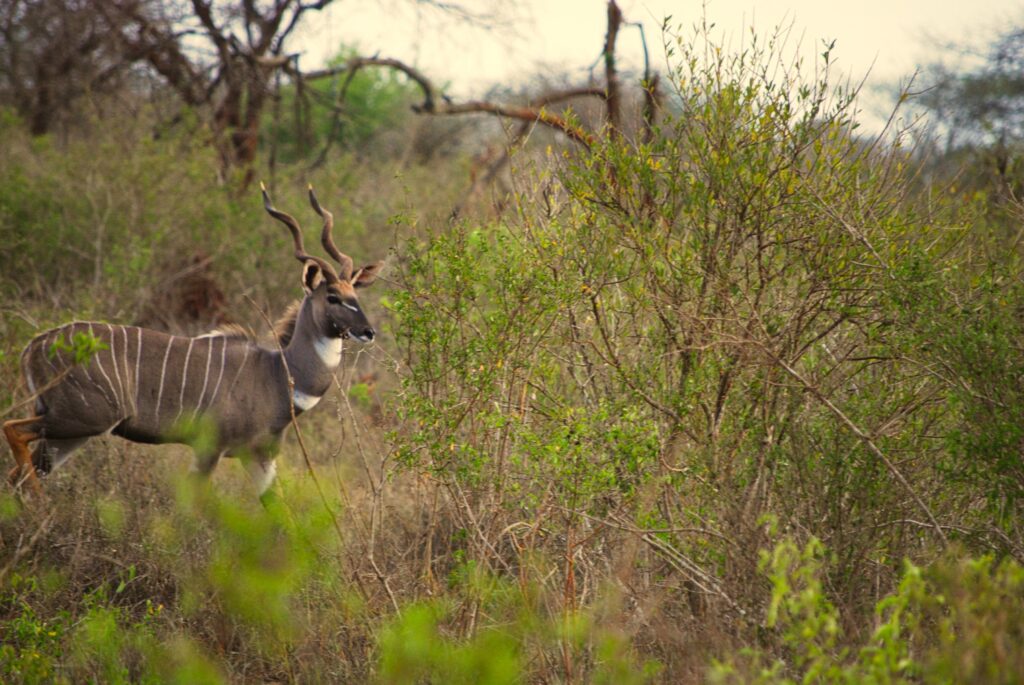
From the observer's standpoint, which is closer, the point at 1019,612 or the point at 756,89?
the point at 1019,612

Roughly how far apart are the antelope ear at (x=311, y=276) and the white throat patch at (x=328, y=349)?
0.26m

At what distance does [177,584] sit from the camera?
4.02 m

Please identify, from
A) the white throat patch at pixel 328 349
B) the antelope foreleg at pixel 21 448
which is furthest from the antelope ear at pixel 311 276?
the antelope foreleg at pixel 21 448

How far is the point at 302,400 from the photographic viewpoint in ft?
17.6

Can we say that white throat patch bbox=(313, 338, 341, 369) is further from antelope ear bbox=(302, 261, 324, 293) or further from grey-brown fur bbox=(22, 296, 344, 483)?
antelope ear bbox=(302, 261, 324, 293)

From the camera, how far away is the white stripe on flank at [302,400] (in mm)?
5340

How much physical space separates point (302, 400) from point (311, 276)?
61 centimetres

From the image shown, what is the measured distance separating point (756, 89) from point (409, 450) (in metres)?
1.62

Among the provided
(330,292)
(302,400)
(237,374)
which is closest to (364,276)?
(330,292)

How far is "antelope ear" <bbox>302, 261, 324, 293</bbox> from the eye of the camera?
529cm

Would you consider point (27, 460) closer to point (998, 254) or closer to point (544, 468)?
point (544, 468)

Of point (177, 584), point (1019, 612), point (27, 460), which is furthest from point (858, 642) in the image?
point (27, 460)

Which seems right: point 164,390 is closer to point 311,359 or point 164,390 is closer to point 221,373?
point 221,373

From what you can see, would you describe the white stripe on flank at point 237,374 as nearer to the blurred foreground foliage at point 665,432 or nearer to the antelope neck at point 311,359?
the antelope neck at point 311,359
